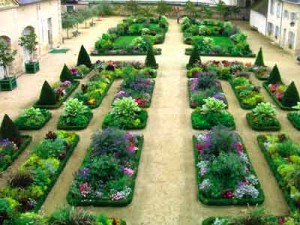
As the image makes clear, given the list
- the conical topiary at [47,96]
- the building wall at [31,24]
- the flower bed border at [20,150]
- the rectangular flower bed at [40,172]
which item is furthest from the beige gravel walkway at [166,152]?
the building wall at [31,24]

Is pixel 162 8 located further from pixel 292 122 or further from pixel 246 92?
pixel 292 122

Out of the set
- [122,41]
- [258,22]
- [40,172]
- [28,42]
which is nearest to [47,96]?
[40,172]

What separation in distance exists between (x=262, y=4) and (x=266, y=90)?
29018 millimetres

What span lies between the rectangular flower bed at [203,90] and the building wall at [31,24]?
1474cm

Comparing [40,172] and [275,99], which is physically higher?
[275,99]

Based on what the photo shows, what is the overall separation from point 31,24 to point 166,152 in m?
23.4

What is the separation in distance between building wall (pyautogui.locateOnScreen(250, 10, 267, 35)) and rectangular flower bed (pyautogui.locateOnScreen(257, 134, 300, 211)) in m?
32.8

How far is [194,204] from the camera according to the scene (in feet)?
54.3

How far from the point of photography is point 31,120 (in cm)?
2381

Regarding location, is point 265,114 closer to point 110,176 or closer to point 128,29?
point 110,176

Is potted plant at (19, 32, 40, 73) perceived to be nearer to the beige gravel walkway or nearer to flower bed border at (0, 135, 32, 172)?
the beige gravel walkway

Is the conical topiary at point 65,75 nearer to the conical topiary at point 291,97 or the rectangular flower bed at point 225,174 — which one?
the rectangular flower bed at point 225,174

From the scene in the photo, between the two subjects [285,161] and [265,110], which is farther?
[265,110]

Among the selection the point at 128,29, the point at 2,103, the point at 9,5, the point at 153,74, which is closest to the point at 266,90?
the point at 153,74
